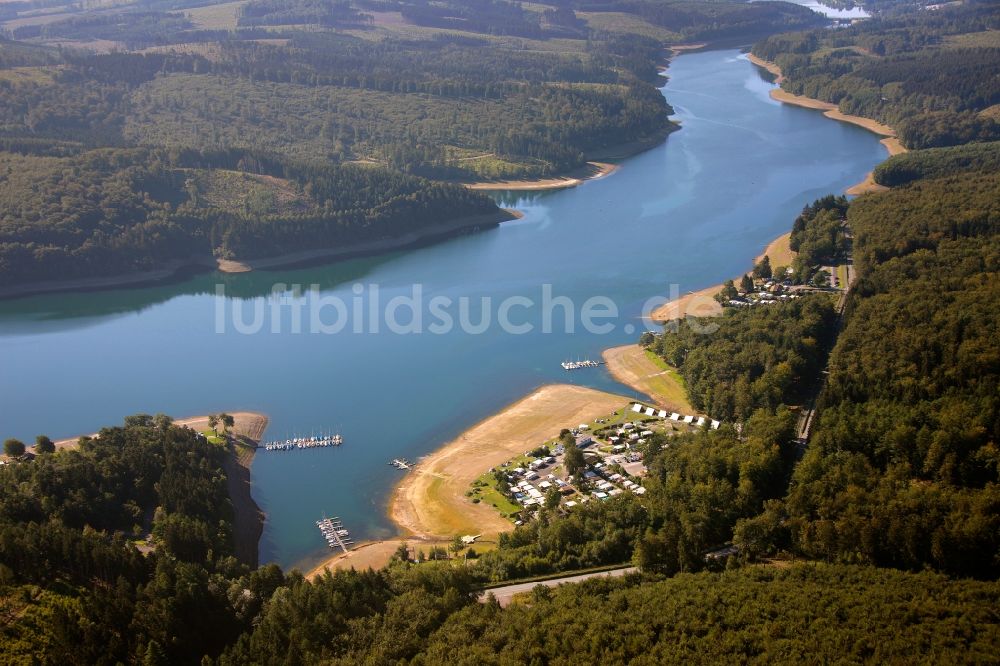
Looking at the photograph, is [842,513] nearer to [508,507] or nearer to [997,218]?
[508,507]

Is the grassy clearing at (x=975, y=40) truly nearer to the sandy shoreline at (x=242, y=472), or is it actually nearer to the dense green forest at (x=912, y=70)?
the dense green forest at (x=912, y=70)

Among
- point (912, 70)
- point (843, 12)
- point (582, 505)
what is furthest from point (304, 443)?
point (843, 12)

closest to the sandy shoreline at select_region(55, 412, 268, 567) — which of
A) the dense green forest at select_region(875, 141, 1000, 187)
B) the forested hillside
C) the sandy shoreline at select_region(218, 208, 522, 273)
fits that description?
the sandy shoreline at select_region(218, 208, 522, 273)

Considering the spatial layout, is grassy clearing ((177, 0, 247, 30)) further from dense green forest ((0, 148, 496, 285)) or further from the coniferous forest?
dense green forest ((0, 148, 496, 285))

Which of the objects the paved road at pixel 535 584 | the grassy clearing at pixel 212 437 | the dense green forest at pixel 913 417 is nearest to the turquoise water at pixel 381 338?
the grassy clearing at pixel 212 437

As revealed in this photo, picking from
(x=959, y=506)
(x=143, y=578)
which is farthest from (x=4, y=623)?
(x=959, y=506)

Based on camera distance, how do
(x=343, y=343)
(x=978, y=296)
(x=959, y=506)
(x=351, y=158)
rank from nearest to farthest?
(x=959, y=506) → (x=978, y=296) → (x=343, y=343) → (x=351, y=158)

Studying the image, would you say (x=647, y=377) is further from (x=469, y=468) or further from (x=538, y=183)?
(x=538, y=183)
